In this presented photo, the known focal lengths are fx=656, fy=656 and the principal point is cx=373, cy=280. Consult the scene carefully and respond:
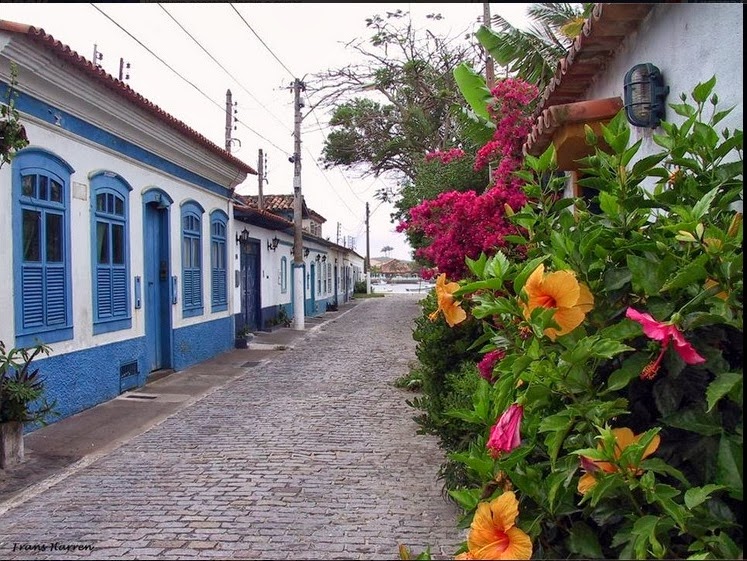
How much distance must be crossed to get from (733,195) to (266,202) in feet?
95.5

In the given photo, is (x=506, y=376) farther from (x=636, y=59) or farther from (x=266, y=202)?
(x=266, y=202)

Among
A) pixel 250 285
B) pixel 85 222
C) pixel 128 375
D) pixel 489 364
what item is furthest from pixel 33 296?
pixel 250 285

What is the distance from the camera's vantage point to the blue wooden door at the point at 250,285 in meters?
17.2

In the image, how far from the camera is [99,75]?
311 inches

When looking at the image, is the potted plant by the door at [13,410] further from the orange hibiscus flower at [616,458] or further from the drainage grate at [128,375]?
the orange hibiscus flower at [616,458]

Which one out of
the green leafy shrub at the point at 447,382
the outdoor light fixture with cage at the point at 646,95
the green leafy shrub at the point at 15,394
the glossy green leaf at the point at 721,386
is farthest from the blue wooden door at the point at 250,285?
the glossy green leaf at the point at 721,386

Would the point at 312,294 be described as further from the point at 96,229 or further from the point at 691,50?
the point at 691,50

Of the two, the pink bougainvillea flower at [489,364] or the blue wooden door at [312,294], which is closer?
the pink bougainvillea flower at [489,364]

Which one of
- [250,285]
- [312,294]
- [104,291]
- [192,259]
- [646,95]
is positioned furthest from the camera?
[312,294]

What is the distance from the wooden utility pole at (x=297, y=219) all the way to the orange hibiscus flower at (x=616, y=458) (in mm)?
17911

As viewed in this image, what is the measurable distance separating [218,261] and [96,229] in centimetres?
544

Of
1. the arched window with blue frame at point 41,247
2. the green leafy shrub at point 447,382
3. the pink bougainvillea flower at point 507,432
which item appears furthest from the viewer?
the arched window with blue frame at point 41,247

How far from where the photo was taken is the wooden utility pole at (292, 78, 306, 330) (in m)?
19.8

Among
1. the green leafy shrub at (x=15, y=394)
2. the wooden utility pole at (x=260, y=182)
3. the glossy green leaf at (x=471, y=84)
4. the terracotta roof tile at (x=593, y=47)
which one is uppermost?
the wooden utility pole at (x=260, y=182)
